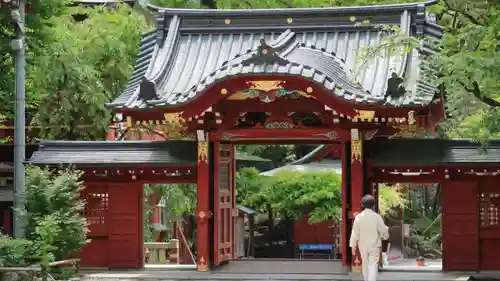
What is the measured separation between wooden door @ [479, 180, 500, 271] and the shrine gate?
0.07ft

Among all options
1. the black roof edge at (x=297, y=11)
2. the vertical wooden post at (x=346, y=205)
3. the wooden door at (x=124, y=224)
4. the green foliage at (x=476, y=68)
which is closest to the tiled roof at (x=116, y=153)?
the wooden door at (x=124, y=224)

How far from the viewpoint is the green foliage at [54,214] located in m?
17.9

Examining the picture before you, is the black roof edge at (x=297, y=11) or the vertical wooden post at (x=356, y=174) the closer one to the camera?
the vertical wooden post at (x=356, y=174)

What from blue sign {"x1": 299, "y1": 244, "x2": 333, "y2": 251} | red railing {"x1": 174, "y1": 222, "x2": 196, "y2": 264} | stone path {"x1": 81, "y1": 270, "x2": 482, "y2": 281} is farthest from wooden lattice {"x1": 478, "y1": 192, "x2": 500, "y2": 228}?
blue sign {"x1": 299, "y1": 244, "x2": 333, "y2": 251}

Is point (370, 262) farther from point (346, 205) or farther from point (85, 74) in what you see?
point (85, 74)

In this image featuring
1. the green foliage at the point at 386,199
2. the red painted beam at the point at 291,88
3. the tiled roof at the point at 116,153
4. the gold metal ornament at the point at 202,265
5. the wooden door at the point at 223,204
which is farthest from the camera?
the green foliage at the point at 386,199

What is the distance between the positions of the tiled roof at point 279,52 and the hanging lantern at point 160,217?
876cm

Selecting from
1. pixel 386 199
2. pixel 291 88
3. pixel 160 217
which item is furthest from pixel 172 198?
pixel 291 88

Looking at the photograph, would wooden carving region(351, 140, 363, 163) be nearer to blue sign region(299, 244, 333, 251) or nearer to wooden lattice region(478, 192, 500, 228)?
wooden lattice region(478, 192, 500, 228)

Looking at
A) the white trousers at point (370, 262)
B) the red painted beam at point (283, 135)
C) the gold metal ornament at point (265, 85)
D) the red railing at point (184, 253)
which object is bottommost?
the red railing at point (184, 253)

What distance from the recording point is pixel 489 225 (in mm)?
20688

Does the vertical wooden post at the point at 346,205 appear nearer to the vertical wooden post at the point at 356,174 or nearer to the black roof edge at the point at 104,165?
the vertical wooden post at the point at 356,174

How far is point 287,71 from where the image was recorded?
19.0m

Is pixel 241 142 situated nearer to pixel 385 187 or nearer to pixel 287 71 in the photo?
pixel 287 71
